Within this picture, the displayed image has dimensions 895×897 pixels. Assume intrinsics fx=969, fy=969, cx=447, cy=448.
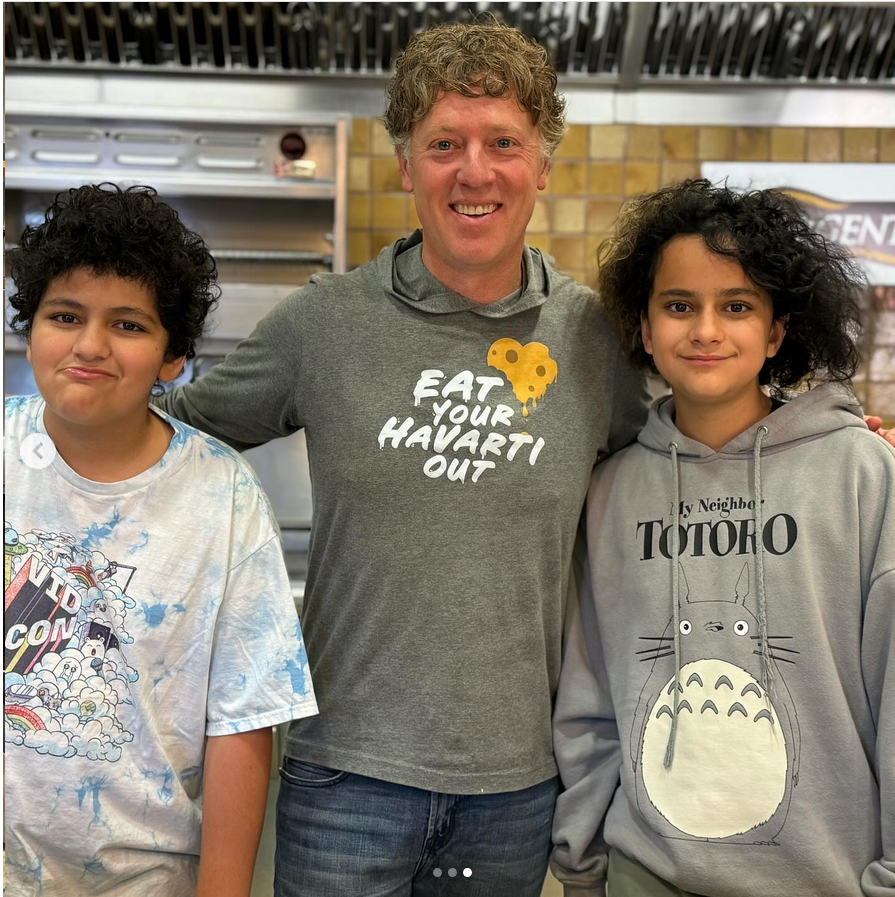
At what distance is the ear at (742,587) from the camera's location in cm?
125

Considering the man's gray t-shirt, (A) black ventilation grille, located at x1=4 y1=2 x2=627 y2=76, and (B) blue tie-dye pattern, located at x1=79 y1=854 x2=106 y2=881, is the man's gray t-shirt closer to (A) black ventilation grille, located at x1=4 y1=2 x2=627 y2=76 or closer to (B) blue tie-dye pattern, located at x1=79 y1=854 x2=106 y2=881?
(B) blue tie-dye pattern, located at x1=79 y1=854 x2=106 y2=881

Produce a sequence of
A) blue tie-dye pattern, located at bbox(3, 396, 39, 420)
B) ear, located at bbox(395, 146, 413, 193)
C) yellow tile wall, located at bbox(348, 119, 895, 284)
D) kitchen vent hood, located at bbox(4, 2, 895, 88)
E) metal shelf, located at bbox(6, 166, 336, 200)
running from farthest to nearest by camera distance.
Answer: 1. yellow tile wall, located at bbox(348, 119, 895, 284)
2. kitchen vent hood, located at bbox(4, 2, 895, 88)
3. metal shelf, located at bbox(6, 166, 336, 200)
4. ear, located at bbox(395, 146, 413, 193)
5. blue tie-dye pattern, located at bbox(3, 396, 39, 420)

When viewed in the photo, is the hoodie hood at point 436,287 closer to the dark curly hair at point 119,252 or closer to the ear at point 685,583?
the dark curly hair at point 119,252

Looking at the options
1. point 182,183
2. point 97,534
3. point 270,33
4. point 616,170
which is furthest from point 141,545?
point 616,170

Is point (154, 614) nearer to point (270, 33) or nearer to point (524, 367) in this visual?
point (524, 367)

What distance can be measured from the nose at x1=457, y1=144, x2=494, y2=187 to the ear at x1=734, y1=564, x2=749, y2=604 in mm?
619

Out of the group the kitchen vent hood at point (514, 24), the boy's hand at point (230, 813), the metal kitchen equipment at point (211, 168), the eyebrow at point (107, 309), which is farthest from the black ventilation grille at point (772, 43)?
the boy's hand at point (230, 813)

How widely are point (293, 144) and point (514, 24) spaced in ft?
2.33

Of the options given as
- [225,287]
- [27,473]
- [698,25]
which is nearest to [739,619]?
[27,473]

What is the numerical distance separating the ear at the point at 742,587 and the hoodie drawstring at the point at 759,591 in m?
0.01

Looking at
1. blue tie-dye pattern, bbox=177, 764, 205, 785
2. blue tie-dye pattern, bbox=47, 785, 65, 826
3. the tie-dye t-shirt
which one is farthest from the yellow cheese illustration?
blue tie-dye pattern, bbox=47, 785, 65, 826

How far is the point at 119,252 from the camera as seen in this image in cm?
116

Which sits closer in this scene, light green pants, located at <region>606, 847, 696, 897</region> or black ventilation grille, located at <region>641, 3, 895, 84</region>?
light green pants, located at <region>606, 847, 696, 897</region>

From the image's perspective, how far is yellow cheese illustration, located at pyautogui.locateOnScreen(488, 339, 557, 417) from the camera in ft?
4.45
